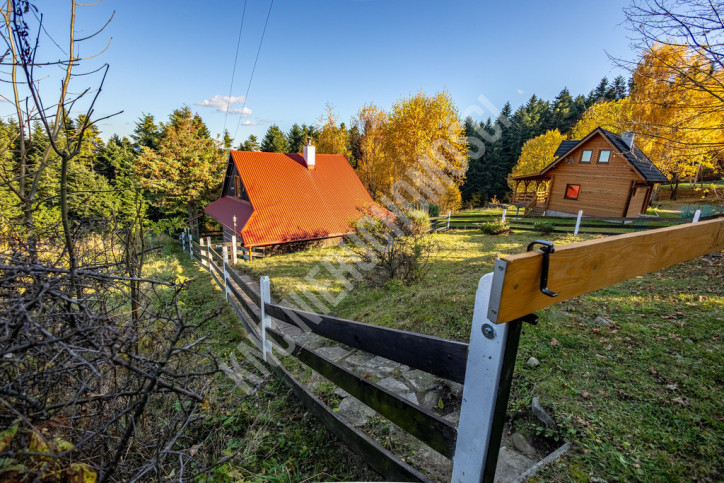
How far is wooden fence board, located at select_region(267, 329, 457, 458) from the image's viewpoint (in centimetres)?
140

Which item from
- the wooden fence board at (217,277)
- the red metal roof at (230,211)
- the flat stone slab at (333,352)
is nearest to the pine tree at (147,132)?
the red metal roof at (230,211)

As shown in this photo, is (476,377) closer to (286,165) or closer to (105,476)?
(105,476)

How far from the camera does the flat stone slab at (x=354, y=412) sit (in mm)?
2648

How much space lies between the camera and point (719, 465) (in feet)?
6.49

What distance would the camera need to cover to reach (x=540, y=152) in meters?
30.0

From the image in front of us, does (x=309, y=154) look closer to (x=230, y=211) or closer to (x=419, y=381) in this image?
(x=230, y=211)

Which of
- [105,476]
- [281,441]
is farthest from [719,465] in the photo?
[105,476]

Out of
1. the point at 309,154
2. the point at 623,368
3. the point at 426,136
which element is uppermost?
the point at 426,136

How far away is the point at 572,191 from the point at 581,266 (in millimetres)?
23284

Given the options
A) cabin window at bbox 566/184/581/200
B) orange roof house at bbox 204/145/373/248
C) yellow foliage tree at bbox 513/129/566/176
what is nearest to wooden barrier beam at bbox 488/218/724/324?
orange roof house at bbox 204/145/373/248

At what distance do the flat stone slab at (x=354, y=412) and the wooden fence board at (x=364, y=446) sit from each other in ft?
0.98

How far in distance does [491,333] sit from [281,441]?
7.50ft

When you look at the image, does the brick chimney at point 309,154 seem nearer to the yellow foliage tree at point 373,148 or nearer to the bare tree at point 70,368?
the yellow foliage tree at point 373,148

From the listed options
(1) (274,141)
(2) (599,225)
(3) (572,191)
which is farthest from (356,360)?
(1) (274,141)
